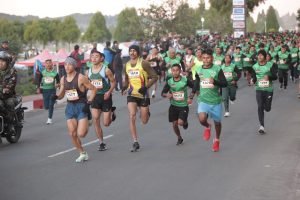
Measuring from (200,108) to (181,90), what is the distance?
725mm

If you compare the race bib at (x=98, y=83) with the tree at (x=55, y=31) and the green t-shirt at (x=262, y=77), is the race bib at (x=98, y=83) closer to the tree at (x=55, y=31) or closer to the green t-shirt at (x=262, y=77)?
the green t-shirt at (x=262, y=77)

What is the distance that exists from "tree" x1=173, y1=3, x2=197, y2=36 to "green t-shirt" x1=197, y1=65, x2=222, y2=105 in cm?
3938

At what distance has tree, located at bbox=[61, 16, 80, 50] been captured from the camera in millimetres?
101381

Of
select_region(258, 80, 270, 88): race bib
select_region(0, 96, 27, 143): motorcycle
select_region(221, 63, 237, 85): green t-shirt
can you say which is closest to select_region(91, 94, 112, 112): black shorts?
select_region(0, 96, 27, 143): motorcycle

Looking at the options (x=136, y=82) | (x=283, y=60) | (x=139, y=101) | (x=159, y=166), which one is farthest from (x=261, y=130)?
(x=283, y=60)

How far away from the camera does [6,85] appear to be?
39.8 ft

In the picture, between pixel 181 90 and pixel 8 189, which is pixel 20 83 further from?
pixel 8 189

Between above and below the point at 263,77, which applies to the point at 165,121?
below

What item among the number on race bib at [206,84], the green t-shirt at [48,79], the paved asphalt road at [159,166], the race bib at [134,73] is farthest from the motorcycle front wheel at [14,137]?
the number on race bib at [206,84]

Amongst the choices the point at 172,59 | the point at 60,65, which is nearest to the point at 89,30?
the point at 60,65

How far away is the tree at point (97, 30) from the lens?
111 metres

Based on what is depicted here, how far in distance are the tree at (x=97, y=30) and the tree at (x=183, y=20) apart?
59.9 m

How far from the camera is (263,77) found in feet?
42.1

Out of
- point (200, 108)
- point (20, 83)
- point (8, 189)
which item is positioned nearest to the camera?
point (8, 189)
